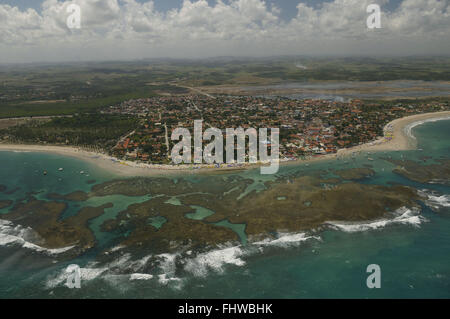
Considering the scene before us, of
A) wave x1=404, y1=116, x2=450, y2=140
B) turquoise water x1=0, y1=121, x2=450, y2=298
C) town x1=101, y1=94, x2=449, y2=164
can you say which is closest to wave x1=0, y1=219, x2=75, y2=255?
turquoise water x1=0, y1=121, x2=450, y2=298

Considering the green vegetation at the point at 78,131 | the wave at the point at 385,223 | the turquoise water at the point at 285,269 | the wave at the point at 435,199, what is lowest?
the turquoise water at the point at 285,269

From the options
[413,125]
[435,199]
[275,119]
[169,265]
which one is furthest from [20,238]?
[413,125]

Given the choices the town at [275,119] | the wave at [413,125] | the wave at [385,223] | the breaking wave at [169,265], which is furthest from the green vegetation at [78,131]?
the wave at [413,125]

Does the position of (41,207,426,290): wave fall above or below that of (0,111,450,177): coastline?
below

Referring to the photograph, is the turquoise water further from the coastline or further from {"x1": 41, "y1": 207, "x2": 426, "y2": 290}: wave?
the coastline

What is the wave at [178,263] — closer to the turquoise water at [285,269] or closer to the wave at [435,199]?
the turquoise water at [285,269]

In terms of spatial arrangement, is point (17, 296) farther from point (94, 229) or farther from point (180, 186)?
point (180, 186)
